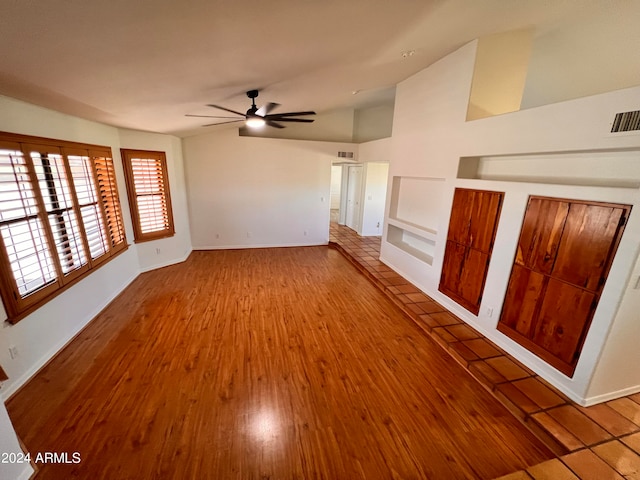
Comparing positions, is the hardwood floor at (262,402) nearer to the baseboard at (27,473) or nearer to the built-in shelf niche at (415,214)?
the baseboard at (27,473)

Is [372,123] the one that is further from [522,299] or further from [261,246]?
[522,299]

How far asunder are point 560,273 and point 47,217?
512 cm

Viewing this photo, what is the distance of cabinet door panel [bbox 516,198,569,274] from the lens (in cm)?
229

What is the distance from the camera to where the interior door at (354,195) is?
757 cm

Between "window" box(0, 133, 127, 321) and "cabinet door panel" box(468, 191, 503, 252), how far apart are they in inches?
188

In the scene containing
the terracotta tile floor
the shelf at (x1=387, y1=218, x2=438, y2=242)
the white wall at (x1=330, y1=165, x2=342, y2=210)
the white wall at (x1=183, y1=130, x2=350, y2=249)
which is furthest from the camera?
the white wall at (x1=330, y1=165, x2=342, y2=210)

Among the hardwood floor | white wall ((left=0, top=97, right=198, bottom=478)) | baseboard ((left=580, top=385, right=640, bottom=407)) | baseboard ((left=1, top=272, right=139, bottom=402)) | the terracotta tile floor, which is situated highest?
white wall ((left=0, top=97, right=198, bottom=478))

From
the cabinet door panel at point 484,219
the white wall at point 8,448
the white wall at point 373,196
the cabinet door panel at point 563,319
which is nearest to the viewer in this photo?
the white wall at point 8,448

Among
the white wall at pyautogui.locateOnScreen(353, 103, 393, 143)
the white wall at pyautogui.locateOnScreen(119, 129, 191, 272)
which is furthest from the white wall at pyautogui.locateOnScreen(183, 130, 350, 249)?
the white wall at pyautogui.locateOnScreen(353, 103, 393, 143)

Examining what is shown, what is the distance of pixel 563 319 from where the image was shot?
2.28 m

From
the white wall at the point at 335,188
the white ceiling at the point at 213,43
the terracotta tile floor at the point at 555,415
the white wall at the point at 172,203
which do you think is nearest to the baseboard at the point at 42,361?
the white wall at the point at 172,203

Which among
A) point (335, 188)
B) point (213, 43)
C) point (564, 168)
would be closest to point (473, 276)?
point (564, 168)

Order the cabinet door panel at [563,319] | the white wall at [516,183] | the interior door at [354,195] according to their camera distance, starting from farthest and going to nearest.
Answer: the interior door at [354,195] → the cabinet door panel at [563,319] → the white wall at [516,183]

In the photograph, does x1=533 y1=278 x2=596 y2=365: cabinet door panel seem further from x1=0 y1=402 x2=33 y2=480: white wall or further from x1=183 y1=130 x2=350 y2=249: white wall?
x1=183 y1=130 x2=350 y2=249: white wall
